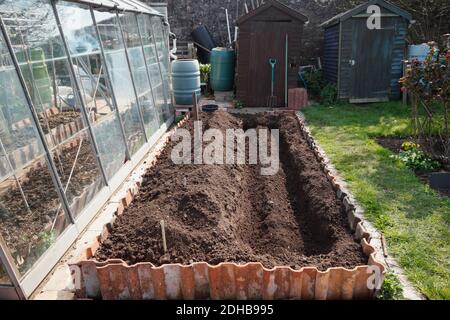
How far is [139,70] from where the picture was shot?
19.8ft

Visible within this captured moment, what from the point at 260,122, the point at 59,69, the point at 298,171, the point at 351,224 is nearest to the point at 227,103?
the point at 260,122

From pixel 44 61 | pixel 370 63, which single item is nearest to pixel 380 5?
pixel 370 63

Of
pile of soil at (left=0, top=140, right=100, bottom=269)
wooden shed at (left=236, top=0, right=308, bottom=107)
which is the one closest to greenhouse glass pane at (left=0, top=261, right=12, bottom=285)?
pile of soil at (left=0, top=140, right=100, bottom=269)

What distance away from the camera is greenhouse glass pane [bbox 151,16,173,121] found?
752 centimetres

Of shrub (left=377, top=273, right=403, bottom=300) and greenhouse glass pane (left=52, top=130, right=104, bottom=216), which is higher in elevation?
greenhouse glass pane (left=52, top=130, right=104, bottom=216)

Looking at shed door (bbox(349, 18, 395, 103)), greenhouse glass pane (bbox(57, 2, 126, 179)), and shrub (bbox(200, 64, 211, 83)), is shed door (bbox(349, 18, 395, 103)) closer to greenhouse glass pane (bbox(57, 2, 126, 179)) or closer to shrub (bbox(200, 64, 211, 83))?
shrub (bbox(200, 64, 211, 83))

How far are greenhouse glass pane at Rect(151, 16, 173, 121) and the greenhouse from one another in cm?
143

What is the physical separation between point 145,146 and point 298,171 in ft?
8.61

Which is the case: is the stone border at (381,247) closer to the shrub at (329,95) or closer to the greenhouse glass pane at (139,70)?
the greenhouse glass pane at (139,70)

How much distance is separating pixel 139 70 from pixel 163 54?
204 cm

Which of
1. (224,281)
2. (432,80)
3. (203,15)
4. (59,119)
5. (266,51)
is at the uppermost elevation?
(203,15)

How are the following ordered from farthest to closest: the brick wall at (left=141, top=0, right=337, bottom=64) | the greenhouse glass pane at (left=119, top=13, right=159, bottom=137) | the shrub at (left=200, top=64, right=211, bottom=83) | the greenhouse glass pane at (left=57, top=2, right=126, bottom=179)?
1. the brick wall at (left=141, top=0, right=337, bottom=64)
2. the shrub at (left=200, top=64, right=211, bottom=83)
3. the greenhouse glass pane at (left=119, top=13, right=159, bottom=137)
4. the greenhouse glass pane at (left=57, top=2, right=126, bottom=179)

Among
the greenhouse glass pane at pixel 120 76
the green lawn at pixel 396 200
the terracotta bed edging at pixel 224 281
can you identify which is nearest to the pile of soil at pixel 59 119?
the greenhouse glass pane at pixel 120 76

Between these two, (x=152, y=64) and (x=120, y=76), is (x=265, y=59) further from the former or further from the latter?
(x=120, y=76)
